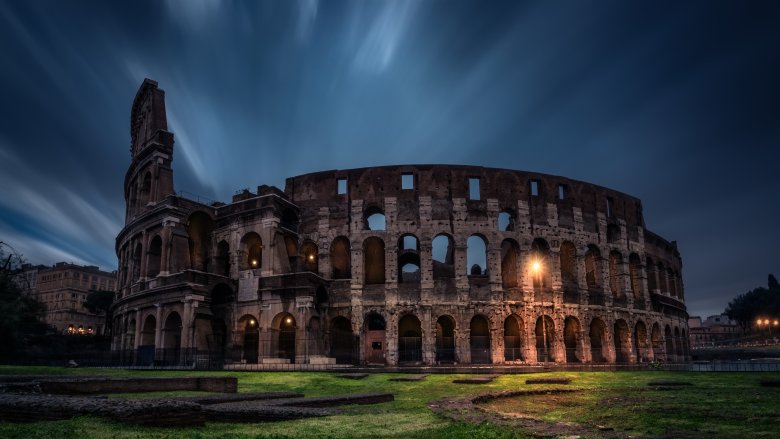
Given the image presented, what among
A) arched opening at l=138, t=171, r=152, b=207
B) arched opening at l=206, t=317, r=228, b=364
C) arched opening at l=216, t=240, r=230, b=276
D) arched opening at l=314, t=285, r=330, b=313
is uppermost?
arched opening at l=138, t=171, r=152, b=207

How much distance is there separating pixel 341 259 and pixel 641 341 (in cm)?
2359

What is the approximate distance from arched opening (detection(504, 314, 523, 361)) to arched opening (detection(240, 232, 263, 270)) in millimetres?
16820

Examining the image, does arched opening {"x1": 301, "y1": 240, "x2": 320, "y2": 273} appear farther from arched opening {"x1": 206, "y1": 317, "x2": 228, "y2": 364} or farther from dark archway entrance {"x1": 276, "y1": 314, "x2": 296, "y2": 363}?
arched opening {"x1": 206, "y1": 317, "x2": 228, "y2": 364}

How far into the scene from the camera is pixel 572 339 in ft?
124

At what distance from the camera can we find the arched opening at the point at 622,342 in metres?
39.2

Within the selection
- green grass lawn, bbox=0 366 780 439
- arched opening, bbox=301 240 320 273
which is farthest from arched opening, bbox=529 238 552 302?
green grass lawn, bbox=0 366 780 439

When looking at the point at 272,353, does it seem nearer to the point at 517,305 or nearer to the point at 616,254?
the point at 517,305

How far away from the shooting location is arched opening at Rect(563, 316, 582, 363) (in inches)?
1444

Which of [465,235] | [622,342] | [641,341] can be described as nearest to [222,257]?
[465,235]

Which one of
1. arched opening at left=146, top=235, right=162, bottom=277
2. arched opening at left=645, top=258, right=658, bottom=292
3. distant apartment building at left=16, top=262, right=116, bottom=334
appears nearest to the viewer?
arched opening at left=146, top=235, right=162, bottom=277

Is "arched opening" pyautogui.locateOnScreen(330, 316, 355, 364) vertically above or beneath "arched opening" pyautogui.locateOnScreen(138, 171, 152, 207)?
beneath

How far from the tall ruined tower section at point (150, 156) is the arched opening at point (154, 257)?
8.69 feet

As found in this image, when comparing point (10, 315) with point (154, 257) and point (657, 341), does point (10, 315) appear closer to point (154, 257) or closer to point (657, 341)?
point (154, 257)

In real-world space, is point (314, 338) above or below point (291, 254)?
below
